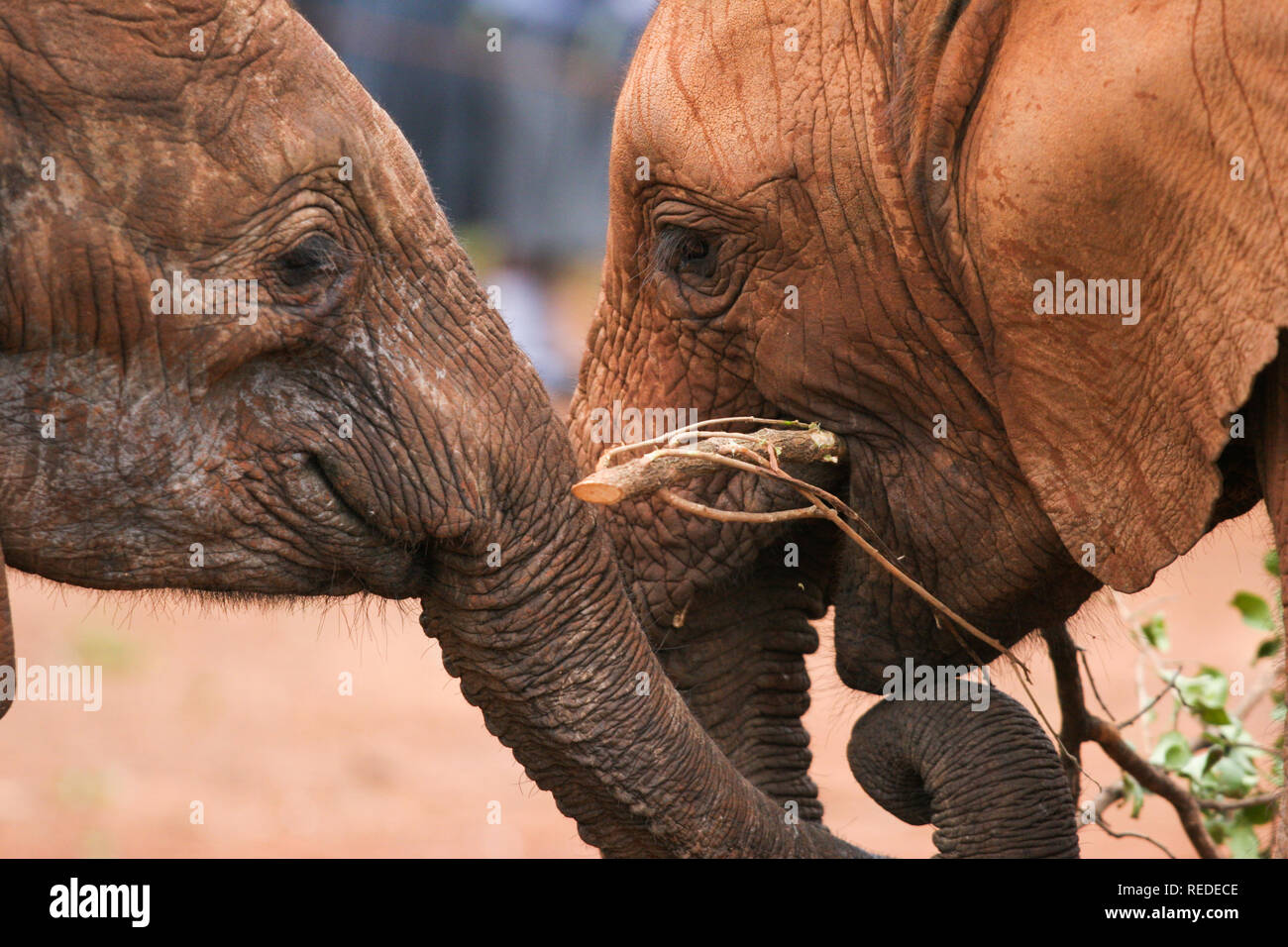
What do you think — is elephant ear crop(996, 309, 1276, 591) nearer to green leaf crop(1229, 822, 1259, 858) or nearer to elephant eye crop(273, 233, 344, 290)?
elephant eye crop(273, 233, 344, 290)

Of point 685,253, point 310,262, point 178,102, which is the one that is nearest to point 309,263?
point 310,262

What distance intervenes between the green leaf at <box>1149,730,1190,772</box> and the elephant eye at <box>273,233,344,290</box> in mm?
2419

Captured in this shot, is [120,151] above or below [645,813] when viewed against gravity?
above

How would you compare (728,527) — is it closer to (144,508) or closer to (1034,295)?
(1034,295)

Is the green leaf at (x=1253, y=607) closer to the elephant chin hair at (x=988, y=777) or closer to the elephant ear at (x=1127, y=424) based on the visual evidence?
the elephant chin hair at (x=988, y=777)

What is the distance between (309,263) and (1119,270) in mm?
1237

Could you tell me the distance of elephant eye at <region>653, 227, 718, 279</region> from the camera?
3.26 metres

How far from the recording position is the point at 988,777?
3316mm

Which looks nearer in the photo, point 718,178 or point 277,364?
point 277,364

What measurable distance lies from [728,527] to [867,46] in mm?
930

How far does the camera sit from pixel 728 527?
3340 millimetres

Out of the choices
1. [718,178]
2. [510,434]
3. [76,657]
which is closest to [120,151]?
[510,434]

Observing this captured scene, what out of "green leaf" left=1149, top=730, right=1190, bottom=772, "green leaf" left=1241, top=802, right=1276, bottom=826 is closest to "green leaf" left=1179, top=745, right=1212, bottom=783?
"green leaf" left=1149, top=730, right=1190, bottom=772
